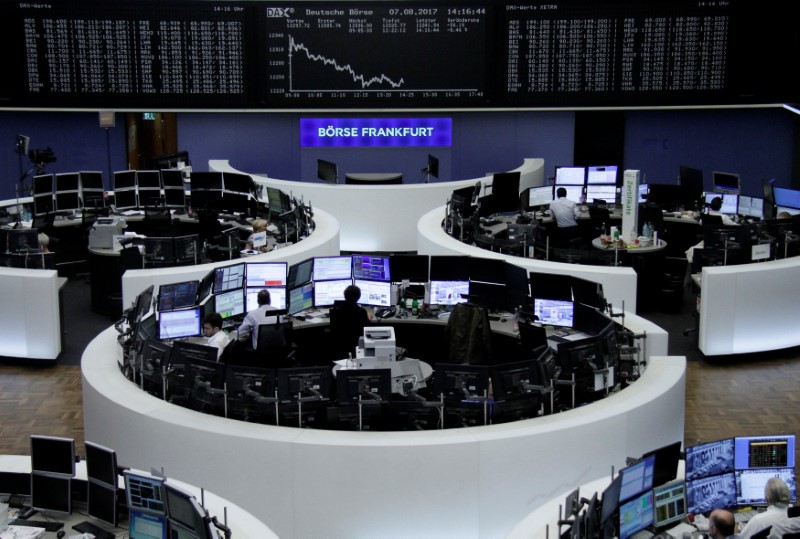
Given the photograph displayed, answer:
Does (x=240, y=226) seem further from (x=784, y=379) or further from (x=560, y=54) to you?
(x=784, y=379)

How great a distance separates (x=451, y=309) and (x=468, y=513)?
3737mm

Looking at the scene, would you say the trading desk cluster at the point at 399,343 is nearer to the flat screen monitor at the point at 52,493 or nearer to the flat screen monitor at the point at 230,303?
the flat screen monitor at the point at 230,303

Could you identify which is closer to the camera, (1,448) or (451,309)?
(1,448)

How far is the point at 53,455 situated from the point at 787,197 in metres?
10.8

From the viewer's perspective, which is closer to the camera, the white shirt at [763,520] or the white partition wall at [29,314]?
the white shirt at [763,520]

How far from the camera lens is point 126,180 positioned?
48.4 ft

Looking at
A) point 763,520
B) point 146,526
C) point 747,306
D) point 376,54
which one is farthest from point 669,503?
point 376,54

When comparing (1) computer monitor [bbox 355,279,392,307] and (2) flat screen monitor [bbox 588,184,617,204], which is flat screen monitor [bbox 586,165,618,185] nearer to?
(2) flat screen monitor [bbox 588,184,617,204]

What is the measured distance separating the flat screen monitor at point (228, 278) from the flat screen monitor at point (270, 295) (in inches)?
5.1

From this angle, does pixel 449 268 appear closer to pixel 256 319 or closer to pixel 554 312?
pixel 554 312

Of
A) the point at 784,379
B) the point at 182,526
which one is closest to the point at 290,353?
the point at 182,526

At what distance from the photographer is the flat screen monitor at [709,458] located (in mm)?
6430

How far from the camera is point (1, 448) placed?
8.95 metres

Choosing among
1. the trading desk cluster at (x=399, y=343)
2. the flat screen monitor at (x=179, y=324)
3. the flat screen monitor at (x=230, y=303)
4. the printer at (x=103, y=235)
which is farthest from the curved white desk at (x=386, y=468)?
the printer at (x=103, y=235)
